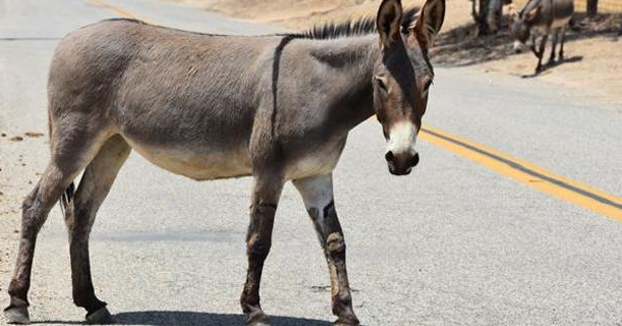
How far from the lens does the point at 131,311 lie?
21.8 feet

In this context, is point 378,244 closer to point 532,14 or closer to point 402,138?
point 402,138

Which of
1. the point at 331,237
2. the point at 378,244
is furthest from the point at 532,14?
the point at 331,237

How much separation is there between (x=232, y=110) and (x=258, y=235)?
2.11 feet

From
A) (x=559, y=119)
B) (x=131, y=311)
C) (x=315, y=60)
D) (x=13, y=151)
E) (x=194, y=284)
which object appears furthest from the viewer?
(x=559, y=119)

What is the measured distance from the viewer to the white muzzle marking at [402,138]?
5516 millimetres

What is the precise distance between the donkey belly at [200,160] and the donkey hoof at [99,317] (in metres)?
0.81

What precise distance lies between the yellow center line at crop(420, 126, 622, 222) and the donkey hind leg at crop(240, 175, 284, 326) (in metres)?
4.17

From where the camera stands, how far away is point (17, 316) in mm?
6262

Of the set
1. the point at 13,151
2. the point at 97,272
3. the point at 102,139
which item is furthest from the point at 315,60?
the point at 13,151

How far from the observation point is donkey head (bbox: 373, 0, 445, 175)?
18.2 feet

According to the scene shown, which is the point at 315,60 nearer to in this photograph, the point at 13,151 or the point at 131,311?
the point at 131,311

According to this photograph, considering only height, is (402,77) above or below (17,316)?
above

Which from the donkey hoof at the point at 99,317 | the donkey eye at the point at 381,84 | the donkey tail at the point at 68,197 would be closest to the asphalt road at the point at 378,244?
the donkey hoof at the point at 99,317

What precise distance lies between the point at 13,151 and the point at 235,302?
20.1ft
